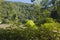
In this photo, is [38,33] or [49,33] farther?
[38,33]

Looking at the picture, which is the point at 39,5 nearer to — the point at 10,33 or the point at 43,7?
Result: the point at 43,7

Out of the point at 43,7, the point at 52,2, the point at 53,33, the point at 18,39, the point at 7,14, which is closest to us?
the point at 53,33

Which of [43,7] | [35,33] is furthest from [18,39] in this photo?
[43,7]

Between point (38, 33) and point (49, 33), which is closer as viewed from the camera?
point (49, 33)

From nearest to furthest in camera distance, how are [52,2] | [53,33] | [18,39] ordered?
[53,33] → [18,39] → [52,2]

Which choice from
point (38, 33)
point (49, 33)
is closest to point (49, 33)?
point (49, 33)

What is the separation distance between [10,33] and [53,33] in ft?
7.55

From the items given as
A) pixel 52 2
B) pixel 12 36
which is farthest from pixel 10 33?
pixel 52 2

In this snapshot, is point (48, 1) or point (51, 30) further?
point (48, 1)

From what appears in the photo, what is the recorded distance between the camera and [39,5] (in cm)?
3133

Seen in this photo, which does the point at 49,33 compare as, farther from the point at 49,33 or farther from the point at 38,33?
the point at 38,33

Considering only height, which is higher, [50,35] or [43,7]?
[50,35]

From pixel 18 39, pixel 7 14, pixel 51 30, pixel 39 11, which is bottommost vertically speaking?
pixel 7 14

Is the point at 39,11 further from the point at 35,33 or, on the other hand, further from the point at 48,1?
the point at 35,33
